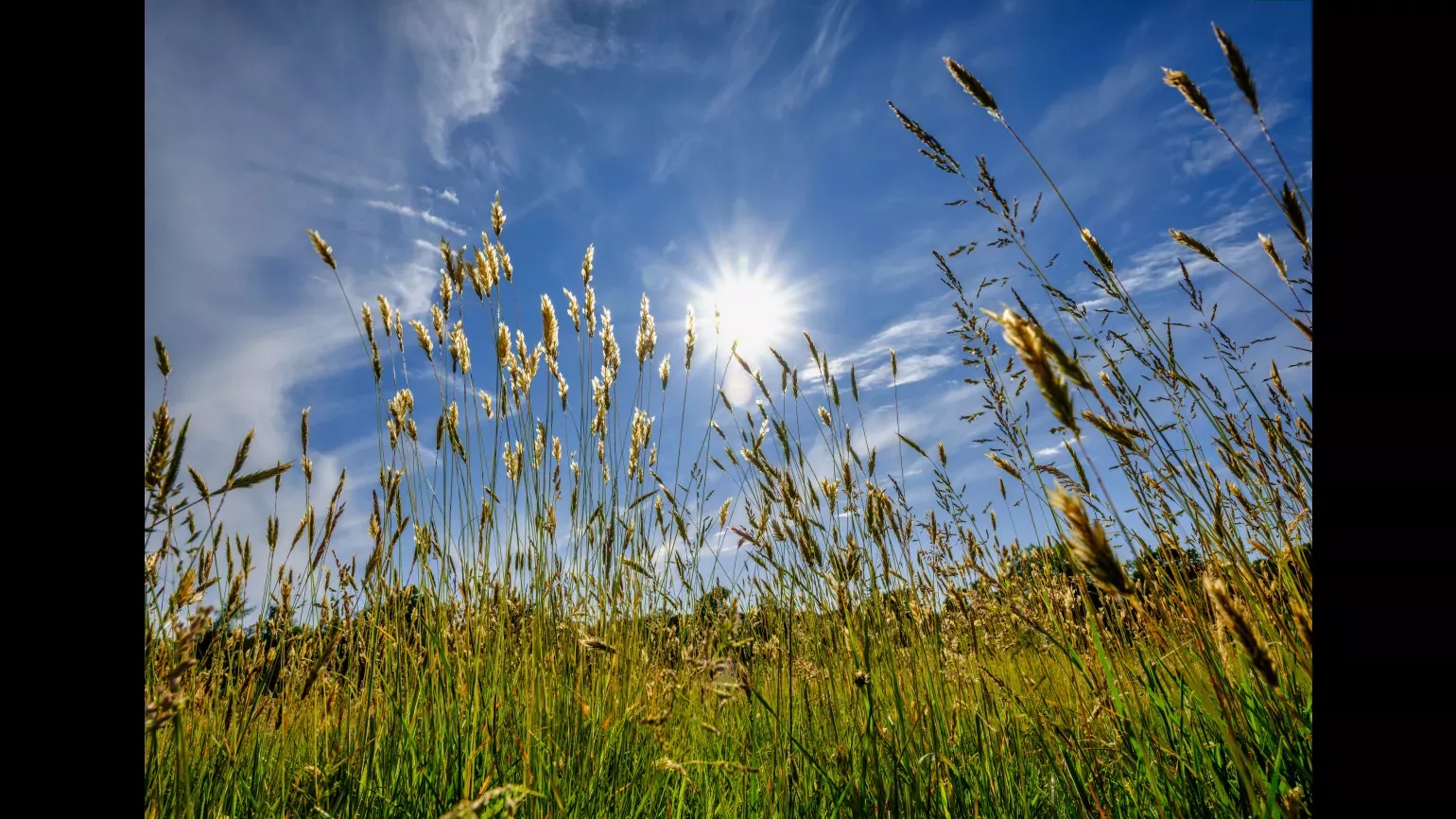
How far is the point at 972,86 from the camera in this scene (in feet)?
5.28

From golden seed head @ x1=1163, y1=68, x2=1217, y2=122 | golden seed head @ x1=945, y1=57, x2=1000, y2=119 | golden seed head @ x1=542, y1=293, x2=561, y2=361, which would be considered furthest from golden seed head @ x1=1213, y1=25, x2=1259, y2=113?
golden seed head @ x1=542, y1=293, x2=561, y2=361

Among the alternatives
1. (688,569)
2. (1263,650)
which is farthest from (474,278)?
(1263,650)

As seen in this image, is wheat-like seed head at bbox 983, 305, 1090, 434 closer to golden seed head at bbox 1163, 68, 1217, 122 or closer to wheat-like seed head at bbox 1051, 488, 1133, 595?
wheat-like seed head at bbox 1051, 488, 1133, 595

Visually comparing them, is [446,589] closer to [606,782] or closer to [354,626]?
[354,626]

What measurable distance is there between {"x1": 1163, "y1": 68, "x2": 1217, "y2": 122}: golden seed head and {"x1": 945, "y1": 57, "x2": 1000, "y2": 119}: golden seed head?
1.25ft

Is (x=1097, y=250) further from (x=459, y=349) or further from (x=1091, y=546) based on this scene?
(x=459, y=349)

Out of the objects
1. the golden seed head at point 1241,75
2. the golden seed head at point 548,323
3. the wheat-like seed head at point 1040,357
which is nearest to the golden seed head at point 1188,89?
the golden seed head at point 1241,75

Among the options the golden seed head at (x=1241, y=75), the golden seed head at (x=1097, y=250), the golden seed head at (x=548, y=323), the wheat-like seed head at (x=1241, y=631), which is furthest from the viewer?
the golden seed head at (x=548, y=323)

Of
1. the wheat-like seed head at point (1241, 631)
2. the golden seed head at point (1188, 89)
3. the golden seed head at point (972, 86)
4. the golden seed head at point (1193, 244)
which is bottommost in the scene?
the wheat-like seed head at point (1241, 631)

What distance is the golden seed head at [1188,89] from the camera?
1.34 m

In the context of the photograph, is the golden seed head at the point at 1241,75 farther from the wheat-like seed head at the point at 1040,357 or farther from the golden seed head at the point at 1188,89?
the wheat-like seed head at the point at 1040,357

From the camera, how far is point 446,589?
270 cm

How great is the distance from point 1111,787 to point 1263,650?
1287 mm

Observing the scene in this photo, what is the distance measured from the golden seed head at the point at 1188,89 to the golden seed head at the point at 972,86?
38 centimetres
